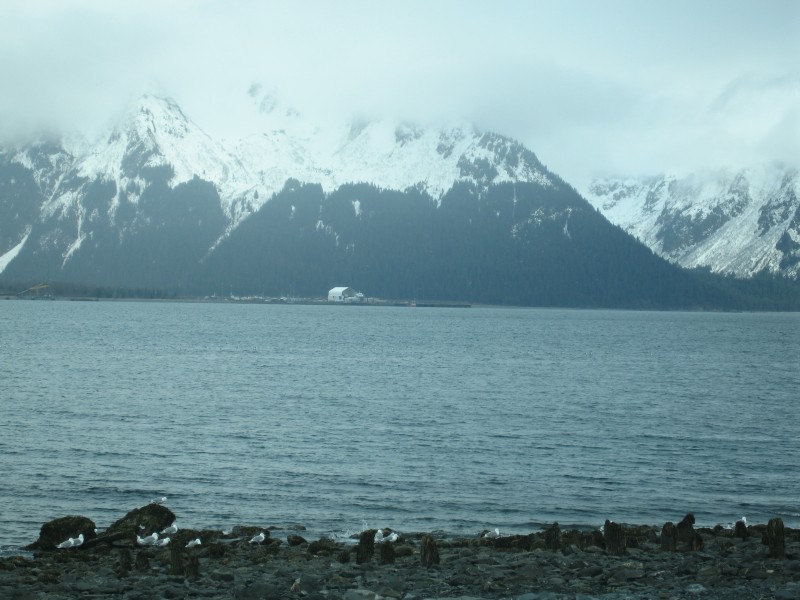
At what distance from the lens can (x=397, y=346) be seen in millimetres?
132500

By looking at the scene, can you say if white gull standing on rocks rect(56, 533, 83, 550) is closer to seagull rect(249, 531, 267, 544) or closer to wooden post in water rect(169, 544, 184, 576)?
seagull rect(249, 531, 267, 544)

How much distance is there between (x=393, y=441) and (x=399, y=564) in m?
25.7

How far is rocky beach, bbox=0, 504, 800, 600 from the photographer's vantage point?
76.3ft

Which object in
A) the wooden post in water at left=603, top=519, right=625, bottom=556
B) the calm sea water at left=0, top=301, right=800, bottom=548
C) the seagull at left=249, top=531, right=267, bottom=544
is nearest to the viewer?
the wooden post in water at left=603, top=519, right=625, bottom=556

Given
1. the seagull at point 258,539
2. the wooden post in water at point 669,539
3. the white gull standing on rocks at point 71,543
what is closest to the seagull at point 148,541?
the white gull standing on rocks at point 71,543

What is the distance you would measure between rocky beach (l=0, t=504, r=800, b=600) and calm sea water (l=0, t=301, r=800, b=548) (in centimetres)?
354

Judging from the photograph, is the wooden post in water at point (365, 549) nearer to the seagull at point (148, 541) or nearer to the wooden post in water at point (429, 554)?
the wooden post in water at point (429, 554)

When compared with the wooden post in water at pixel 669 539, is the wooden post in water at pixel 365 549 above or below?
below

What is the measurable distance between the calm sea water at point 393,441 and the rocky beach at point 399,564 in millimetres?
3538

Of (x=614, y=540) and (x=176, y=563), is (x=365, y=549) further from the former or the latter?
(x=614, y=540)

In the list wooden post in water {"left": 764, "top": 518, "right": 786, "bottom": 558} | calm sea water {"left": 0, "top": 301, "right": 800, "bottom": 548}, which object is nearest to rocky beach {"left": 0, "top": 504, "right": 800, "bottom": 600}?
wooden post in water {"left": 764, "top": 518, "right": 786, "bottom": 558}

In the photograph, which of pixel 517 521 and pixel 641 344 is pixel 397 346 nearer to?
pixel 641 344

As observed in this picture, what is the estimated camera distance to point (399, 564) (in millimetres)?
27062

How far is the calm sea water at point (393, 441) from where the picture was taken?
37844 mm
